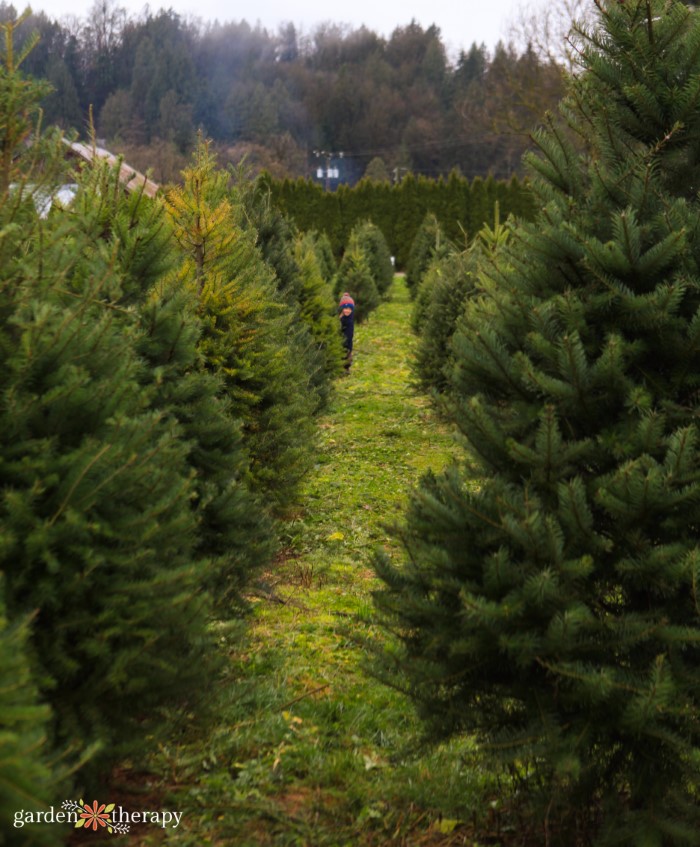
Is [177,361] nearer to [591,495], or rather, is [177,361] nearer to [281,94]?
[591,495]

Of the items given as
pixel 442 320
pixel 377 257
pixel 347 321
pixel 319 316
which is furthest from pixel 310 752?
pixel 377 257

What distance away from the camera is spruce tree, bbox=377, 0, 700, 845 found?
3184mm

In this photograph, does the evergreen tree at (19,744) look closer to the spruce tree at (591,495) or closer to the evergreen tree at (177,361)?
the spruce tree at (591,495)

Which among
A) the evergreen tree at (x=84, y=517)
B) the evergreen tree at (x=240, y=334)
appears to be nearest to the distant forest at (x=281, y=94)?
the evergreen tree at (x=240, y=334)

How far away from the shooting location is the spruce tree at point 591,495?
125 inches

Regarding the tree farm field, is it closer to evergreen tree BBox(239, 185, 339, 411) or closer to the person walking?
evergreen tree BBox(239, 185, 339, 411)

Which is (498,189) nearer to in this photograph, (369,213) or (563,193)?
(369,213)

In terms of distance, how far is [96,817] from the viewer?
10.4 ft

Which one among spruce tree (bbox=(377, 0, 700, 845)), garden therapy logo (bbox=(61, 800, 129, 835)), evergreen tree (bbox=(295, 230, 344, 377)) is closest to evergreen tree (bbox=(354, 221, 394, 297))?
evergreen tree (bbox=(295, 230, 344, 377))

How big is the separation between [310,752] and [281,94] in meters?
96.9

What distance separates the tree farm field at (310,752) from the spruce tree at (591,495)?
0.45 meters

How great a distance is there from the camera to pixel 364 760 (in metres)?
4.36

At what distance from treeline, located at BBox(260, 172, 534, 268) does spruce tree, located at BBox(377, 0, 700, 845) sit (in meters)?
37.9

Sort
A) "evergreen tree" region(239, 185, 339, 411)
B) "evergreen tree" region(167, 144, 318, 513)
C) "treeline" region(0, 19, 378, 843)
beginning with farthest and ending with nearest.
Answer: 1. "evergreen tree" region(239, 185, 339, 411)
2. "evergreen tree" region(167, 144, 318, 513)
3. "treeline" region(0, 19, 378, 843)
